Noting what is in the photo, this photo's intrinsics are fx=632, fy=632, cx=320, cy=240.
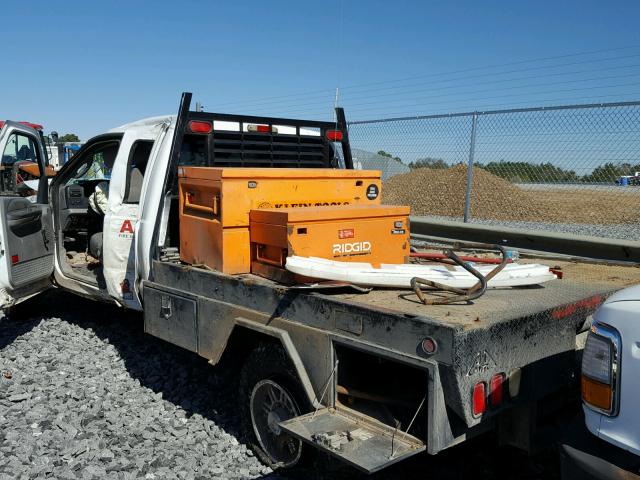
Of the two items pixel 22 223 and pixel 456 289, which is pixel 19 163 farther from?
pixel 456 289

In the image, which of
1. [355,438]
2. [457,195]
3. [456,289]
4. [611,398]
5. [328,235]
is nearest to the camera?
[611,398]

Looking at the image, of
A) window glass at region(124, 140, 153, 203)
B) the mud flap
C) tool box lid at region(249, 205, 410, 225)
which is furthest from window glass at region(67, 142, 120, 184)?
the mud flap

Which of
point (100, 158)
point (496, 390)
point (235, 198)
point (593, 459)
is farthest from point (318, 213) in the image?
point (100, 158)

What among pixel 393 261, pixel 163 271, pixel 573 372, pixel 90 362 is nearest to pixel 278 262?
pixel 393 261

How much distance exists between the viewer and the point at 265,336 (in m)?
3.82

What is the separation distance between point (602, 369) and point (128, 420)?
3285mm

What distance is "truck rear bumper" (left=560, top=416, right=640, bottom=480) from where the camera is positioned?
2131mm

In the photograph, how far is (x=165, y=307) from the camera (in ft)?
15.0

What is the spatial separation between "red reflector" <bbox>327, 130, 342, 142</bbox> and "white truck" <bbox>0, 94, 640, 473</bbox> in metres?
0.01

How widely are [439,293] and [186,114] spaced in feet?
8.17

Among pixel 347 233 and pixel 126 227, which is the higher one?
pixel 347 233

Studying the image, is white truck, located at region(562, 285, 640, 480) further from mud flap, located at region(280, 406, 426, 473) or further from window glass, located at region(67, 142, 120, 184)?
window glass, located at region(67, 142, 120, 184)

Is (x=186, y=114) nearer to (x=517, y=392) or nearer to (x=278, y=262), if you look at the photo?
(x=278, y=262)

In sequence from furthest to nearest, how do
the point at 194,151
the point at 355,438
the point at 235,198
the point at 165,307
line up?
the point at 194,151 → the point at 165,307 → the point at 235,198 → the point at 355,438
